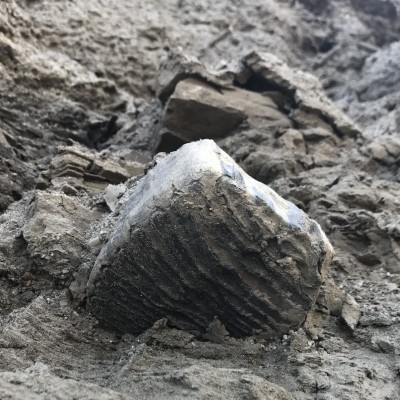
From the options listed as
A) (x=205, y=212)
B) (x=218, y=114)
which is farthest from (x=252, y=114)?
(x=205, y=212)

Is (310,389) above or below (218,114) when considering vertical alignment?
below

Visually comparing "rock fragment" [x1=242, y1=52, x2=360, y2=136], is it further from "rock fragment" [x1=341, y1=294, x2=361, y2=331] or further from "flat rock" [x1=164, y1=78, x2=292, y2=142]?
"rock fragment" [x1=341, y1=294, x2=361, y2=331]

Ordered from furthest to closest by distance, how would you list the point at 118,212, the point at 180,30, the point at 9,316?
the point at 180,30, the point at 118,212, the point at 9,316

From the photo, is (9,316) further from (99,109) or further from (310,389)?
(99,109)

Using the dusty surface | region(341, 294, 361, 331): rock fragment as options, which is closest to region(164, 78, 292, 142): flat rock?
the dusty surface

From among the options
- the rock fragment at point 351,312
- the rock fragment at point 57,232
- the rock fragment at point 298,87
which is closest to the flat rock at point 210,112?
the rock fragment at point 298,87

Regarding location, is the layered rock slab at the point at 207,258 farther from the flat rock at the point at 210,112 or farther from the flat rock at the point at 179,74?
the flat rock at the point at 179,74

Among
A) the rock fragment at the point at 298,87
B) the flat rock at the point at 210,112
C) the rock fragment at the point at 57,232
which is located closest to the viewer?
the rock fragment at the point at 57,232

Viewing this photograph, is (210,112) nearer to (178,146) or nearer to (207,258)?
(178,146)
